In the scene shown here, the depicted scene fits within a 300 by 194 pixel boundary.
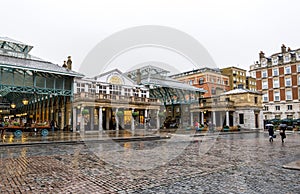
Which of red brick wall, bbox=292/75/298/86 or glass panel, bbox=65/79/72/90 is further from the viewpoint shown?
red brick wall, bbox=292/75/298/86

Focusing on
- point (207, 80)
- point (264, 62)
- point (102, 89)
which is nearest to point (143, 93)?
point (102, 89)

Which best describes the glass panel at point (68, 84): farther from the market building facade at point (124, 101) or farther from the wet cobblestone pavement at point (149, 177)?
the wet cobblestone pavement at point (149, 177)

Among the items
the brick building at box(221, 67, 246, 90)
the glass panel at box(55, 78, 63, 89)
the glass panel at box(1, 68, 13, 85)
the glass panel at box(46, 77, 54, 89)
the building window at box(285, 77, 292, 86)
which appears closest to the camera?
the glass panel at box(1, 68, 13, 85)

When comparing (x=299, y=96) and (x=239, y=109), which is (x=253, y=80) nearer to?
(x=299, y=96)

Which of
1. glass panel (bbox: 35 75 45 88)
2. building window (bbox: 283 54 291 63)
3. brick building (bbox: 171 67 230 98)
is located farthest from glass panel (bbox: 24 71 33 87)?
building window (bbox: 283 54 291 63)

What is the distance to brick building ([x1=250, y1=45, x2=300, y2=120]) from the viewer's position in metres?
54.6

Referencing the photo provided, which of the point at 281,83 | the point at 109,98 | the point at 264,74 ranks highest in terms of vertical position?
the point at 264,74

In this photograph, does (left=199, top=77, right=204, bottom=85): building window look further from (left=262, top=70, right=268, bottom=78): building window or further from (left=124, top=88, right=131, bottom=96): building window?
(left=124, top=88, right=131, bottom=96): building window

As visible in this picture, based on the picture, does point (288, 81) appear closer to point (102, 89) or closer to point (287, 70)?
point (287, 70)

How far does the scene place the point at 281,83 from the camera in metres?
57.2

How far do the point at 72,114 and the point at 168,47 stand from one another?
55.3ft

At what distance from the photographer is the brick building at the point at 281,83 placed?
54.6m

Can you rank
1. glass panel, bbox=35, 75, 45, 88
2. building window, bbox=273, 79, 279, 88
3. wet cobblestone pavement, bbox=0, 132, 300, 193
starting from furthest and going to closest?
building window, bbox=273, 79, 279, 88, glass panel, bbox=35, 75, 45, 88, wet cobblestone pavement, bbox=0, 132, 300, 193

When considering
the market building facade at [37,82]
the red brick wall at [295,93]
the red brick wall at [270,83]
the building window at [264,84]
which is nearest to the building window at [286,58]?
the red brick wall at [270,83]
